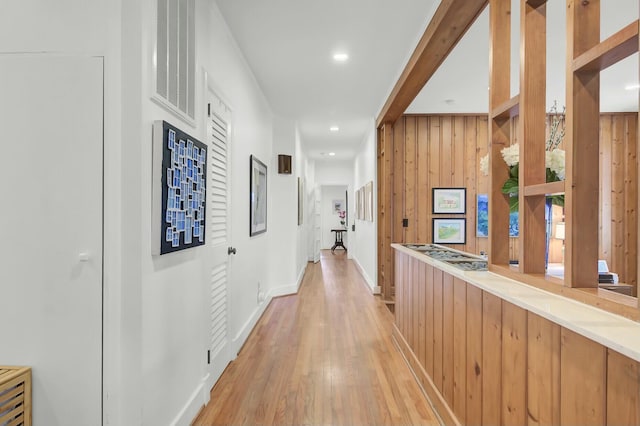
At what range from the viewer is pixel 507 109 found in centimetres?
154

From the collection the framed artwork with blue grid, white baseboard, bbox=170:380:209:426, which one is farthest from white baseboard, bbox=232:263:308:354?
the framed artwork with blue grid

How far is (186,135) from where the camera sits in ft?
5.96

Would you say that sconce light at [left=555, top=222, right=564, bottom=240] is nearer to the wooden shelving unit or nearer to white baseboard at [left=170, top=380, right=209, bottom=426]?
the wooden shelving unit

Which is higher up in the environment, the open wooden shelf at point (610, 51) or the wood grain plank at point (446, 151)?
the wood grain plank at point (446, 151)

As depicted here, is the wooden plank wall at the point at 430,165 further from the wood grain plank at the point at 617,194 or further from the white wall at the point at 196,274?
the white wall at the point at 196,274

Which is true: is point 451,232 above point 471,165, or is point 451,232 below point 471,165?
below

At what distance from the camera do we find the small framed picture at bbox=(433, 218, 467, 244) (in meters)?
5.06

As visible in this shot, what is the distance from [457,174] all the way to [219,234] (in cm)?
380

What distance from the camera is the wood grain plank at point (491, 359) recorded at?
54.9 inches

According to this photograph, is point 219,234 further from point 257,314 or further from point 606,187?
point 606,187

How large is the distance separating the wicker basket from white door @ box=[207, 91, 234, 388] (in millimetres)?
1005

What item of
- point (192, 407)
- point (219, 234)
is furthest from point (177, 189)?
point (192, 407)

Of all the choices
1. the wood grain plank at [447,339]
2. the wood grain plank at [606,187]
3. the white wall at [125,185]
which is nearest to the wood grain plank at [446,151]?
the wood grain plank at [606,187]

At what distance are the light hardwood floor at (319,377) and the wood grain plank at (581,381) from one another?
118 cm
